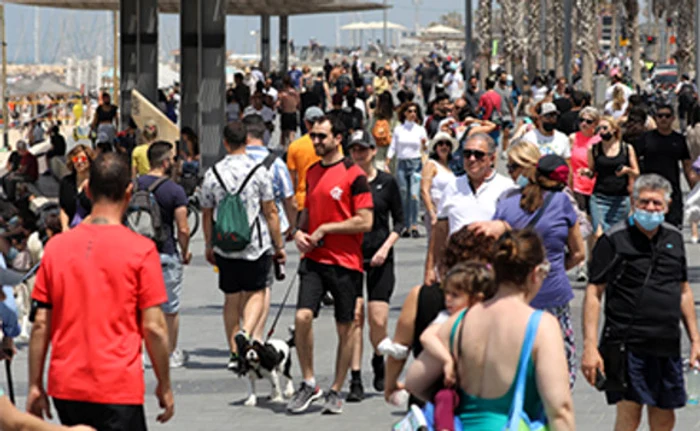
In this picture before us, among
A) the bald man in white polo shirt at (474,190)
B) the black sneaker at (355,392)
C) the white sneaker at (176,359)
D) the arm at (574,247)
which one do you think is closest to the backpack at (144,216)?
the white sneaker at (176,359)

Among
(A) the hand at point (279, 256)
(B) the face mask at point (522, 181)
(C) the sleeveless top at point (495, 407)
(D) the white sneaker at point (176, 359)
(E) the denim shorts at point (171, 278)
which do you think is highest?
(B) the face mask at point (522, 181)

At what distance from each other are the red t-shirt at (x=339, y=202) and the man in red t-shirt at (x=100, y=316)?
3452mm

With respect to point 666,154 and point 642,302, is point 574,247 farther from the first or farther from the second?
point 666,154

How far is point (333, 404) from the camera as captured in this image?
9.56 meters

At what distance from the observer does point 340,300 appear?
9711 mm

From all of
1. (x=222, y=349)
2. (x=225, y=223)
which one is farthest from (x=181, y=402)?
(x=222, y=349)

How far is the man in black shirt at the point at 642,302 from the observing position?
24.3 ft

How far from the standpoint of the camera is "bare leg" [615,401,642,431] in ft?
24.9

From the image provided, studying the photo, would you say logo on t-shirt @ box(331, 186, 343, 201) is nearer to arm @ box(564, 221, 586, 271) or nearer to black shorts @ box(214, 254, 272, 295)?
black shorts @ box(214, 254, 272, 295)

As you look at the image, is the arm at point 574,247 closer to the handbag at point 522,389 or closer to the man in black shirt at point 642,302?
the man in black shirt at point 642,302

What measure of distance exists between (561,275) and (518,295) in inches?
106

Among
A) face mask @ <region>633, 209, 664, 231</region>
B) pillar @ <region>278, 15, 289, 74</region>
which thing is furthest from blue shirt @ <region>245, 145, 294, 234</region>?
pillar @ <region>278, 15, 289, 74</region>

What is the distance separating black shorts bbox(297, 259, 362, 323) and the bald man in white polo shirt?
864 mm

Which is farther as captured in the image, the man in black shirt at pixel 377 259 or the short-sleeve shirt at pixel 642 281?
the man in black shirt at pixel 377 259
